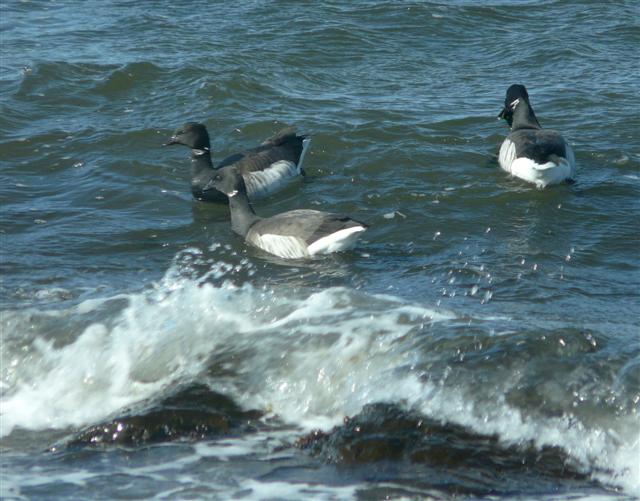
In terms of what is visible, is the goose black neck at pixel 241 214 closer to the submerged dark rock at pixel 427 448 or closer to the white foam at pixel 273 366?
the white foam at pixel 273 366

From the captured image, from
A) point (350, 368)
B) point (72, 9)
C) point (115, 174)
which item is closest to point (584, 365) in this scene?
point (350, 368)

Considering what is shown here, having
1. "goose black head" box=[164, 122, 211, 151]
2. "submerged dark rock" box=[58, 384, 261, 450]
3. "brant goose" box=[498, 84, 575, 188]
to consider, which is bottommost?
"submerged dark rock" box=[58, 384, 261, 450]

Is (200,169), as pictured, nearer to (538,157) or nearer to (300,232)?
(300,232)

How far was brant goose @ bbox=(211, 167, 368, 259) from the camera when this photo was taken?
10.2 meters

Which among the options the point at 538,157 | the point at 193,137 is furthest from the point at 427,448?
the point at 193,137

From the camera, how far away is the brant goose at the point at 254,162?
12281 mm

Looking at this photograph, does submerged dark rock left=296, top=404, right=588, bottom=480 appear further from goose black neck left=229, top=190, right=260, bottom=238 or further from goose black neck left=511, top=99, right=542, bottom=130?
goose black neck left=511, top=99, right=542, bottom=130

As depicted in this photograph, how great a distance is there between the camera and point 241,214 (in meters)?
11.2

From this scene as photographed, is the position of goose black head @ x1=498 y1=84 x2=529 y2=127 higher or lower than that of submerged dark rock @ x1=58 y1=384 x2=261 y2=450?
higher

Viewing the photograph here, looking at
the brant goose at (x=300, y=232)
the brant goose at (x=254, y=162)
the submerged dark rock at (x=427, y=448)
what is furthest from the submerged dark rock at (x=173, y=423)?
the brant goose at (x=254, y=162)

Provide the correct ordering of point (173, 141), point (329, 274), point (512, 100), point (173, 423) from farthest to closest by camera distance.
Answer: point (512, 100)
point (173, 141)
point (329, 274)
point (173, 423)

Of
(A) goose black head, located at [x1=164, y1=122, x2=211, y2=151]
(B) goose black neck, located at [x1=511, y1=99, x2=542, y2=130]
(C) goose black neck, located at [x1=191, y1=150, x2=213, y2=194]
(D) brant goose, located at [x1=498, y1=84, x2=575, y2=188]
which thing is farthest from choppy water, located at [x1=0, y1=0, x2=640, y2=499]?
(A) goose black head, located at [x1=164, y1=122, x2=211, y2=151]

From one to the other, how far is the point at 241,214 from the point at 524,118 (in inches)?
148

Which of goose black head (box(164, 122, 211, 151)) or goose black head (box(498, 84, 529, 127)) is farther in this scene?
goose black head (box(498, 84, 529, 127))
